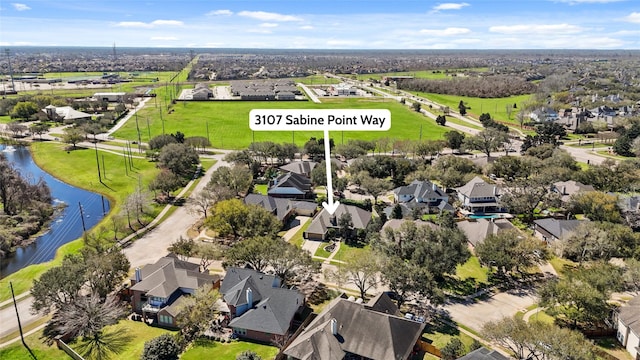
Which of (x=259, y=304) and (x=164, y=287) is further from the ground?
(x=164, y=287)

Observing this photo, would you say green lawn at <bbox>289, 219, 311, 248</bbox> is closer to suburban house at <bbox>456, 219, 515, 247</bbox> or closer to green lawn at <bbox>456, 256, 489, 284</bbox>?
green lawn at <bbox>456, 256, 489, 284</bbox>

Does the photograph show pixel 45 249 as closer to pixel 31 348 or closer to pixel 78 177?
pixel 31 348

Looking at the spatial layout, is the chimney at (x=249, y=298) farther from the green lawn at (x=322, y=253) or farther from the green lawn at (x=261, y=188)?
the green lawn at (x=261, y=188)

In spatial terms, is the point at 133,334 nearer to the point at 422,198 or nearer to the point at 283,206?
the point at 283,206

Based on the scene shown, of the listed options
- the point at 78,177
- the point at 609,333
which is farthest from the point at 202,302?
the point at 78,177

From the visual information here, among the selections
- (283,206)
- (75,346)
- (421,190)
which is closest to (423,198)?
(421,190)

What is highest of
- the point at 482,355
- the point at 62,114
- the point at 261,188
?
the point at 62,114
